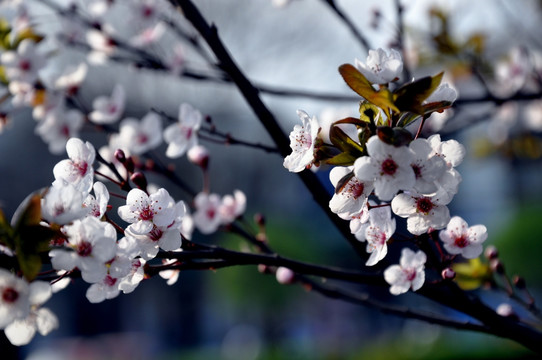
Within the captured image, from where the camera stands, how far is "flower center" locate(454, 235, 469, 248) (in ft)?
3.17

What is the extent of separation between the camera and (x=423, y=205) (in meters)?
0.76

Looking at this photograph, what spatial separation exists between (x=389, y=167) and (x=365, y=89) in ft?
0.37

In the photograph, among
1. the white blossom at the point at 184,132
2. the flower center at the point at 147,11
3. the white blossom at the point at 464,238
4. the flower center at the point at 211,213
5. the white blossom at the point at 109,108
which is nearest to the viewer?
the white blossom at the point at 464,238

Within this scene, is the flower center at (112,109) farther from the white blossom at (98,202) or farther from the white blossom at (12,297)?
the white blossom at (12,297)

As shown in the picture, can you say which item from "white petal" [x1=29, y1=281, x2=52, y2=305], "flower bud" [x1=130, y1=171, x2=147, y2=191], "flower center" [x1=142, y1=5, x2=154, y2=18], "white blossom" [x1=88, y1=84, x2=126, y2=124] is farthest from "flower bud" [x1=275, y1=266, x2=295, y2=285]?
"flower center" [x1=142, y1=5, x2=154, y2=18]

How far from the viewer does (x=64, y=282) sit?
0.83m

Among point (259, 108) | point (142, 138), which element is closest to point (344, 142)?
point (259, 108)

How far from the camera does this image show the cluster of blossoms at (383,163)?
676 millimetres

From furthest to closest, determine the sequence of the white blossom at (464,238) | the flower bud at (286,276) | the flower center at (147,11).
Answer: the flower center at (147,11) < the flower bud at (286,276) < the white blossom at (464,238)

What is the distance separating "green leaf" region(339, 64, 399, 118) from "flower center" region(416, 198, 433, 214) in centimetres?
14

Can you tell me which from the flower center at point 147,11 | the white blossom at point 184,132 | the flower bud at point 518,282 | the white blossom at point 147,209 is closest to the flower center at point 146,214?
the white blossom at point 147,209

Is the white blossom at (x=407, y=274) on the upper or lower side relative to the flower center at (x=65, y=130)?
lower

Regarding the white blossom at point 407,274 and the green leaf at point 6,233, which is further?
the white blossom at point 407,274

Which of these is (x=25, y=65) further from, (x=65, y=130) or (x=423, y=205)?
(x=423, y=205)
